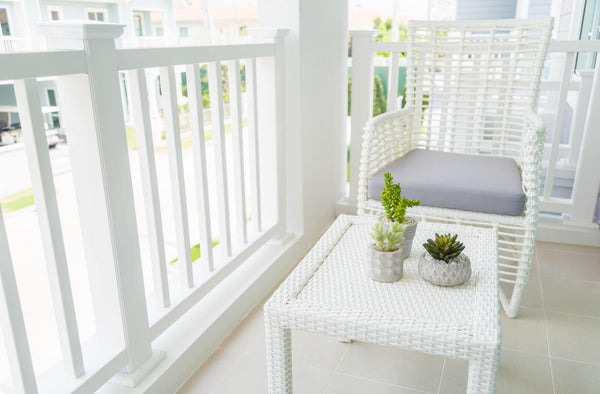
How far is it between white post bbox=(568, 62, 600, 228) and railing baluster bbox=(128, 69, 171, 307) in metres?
1.99

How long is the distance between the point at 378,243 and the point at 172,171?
649 millimetres

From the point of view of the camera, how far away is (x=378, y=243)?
46.9 inches

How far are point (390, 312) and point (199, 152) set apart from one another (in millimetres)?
817

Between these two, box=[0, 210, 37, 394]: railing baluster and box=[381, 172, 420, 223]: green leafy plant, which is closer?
box=[0, 210, 37, 394]: railing baluster

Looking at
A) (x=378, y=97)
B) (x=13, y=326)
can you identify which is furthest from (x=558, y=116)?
(x=378, y=97)

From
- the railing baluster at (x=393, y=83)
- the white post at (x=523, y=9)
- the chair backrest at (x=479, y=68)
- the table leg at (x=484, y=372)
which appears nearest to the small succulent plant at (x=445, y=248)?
the table leg at (x=484, y=372)

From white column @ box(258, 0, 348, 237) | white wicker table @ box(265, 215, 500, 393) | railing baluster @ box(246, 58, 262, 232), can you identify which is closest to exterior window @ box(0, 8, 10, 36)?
white column @ box(258, 0, 348, 237)

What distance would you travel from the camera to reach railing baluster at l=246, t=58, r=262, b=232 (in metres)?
1.83

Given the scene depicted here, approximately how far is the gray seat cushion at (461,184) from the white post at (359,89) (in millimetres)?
730

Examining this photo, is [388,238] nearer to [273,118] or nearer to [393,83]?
[273,118]

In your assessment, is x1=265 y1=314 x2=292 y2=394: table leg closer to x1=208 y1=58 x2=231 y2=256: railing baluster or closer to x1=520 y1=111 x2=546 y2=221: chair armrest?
x1=208 y1=58 x2=231 y2=256: railing baluster

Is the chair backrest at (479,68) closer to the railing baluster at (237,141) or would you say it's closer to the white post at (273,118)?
the white post at (273,118)

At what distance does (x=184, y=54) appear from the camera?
4.52 feet

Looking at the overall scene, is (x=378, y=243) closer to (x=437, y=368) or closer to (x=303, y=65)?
(x=437, y=368)
